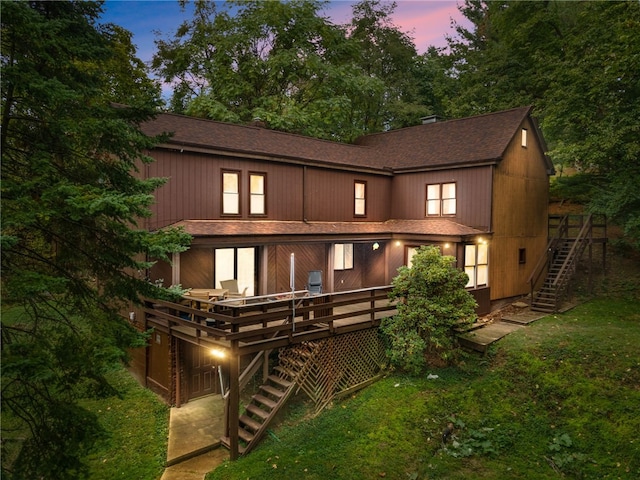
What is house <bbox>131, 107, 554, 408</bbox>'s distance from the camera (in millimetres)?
13469

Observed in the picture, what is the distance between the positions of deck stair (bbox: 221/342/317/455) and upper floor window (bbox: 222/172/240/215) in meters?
5.97

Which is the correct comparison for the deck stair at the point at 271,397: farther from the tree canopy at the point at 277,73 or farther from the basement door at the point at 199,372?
the tree canopy at the point at 277,73

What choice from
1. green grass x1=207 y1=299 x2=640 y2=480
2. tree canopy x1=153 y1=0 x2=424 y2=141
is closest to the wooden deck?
green grass x1=207 y1=299 x2=640 y2=480

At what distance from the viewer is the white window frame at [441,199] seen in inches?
691

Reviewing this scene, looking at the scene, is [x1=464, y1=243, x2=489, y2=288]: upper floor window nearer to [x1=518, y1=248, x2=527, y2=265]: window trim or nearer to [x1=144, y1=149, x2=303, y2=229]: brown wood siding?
[x1=518, y1=248, x2=527, y2=265]: window trim

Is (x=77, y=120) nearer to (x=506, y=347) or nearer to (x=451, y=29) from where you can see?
(x=506, y=347)

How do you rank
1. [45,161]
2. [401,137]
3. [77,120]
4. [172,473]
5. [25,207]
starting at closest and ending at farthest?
[25,207] → [45,161] → [77,120] → [172,473] → [401,137]

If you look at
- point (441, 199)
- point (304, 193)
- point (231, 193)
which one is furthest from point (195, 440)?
point (441, 199)

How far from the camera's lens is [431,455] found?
28.1ft

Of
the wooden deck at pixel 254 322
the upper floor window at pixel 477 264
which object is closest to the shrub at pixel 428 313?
the wooden deck at pixel 254 322

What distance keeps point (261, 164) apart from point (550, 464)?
40.7ft

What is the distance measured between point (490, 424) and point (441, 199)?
1060 centimetres

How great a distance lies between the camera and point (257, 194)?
15414 mm

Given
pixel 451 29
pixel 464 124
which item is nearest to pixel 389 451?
pixel 464 124
